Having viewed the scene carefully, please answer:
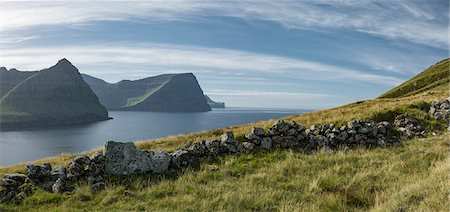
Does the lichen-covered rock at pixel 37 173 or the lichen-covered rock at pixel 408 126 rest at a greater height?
the lichen-covered rock at pixel 408 126

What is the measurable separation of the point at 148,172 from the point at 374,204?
928 cm

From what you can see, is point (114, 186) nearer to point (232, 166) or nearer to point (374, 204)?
point (232, 166)

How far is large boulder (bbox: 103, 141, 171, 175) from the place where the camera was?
1478 centimetres

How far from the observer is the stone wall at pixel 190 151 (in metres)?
13.2

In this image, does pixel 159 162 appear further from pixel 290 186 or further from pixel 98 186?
pixel 290 186

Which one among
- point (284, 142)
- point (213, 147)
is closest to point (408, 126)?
point (284, 142)

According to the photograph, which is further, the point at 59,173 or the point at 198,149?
the point at 198,149

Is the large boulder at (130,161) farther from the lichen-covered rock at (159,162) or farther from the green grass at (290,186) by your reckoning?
the green grass at (290,186)

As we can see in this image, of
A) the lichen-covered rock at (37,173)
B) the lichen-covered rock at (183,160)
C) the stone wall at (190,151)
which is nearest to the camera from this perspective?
the stone wall at (190,151)

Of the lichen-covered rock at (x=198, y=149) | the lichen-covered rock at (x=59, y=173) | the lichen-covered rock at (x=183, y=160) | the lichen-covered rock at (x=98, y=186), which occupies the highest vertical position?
the lichen-covered rock at (x=198, y=149)

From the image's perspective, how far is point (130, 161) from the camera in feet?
49.2

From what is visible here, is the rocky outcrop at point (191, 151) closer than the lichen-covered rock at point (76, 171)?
Yes

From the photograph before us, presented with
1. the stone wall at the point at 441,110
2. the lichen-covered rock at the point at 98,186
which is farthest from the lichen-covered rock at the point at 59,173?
the stone wall at the point at 441,110

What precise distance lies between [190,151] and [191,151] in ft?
0.17
